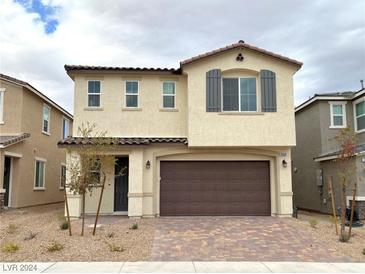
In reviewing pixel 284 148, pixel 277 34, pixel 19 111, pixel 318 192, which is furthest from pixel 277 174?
pixel 19 111

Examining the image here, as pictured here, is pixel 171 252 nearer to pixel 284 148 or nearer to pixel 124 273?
pixel 124 273

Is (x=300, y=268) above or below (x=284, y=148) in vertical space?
below

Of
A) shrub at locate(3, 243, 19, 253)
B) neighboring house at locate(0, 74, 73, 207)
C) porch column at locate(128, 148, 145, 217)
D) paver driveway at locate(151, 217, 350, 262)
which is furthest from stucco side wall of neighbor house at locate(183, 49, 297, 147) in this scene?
neighboring house at locate(0, 74, 73, 207)

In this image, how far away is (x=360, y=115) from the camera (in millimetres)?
19859

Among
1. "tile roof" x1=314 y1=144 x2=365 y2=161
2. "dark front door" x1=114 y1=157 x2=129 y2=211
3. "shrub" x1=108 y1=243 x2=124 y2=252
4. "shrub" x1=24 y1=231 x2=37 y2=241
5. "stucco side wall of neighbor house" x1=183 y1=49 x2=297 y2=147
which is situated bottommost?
"shrub" x1=108 y1=243 x2=124 y2=252

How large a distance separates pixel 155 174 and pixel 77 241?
6.16 m

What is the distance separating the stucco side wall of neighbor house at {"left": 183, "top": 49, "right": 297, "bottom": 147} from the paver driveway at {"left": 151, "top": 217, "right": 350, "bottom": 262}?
140 inches

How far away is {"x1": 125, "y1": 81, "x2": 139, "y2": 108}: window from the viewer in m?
17.3

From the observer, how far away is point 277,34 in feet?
57.9

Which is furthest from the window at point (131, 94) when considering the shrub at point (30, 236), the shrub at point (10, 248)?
the shrub at point (10, 248)

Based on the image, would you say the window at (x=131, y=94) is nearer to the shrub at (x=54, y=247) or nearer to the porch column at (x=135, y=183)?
the porch column at (x=135, y=183)

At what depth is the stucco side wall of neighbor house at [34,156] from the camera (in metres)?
19.5

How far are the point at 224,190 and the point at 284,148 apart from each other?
3406 millimetres

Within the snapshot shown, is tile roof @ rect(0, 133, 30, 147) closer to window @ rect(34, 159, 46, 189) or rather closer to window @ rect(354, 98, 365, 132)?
window @ rect(34, 159, 46, 189)
